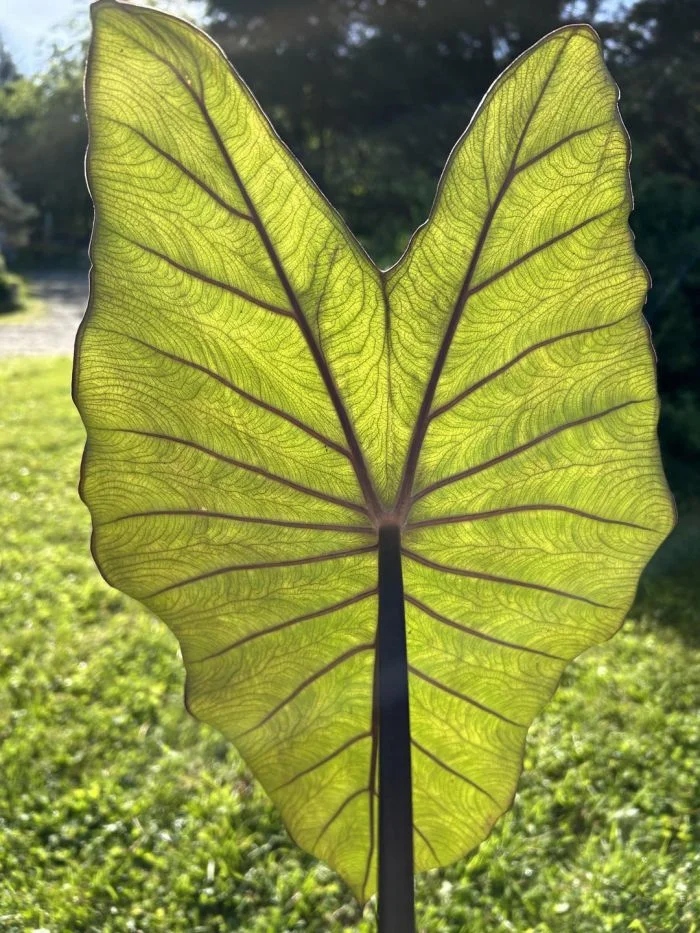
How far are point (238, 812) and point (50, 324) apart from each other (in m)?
11.9

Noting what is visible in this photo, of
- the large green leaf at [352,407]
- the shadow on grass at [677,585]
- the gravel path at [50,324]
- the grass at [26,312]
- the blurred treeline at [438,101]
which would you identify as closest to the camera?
the large green leaf at [352,407]

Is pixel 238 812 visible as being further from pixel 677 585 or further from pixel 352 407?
pixel 677 585

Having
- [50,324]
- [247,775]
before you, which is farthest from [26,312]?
[247,775]

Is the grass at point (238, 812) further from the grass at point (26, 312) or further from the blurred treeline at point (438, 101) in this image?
the grass at point (26, 312)

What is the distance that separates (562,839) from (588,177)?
1732 mm

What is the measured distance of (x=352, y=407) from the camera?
0.83 meters

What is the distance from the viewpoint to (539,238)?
779 millimetres

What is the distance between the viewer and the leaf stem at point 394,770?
2.60 ft

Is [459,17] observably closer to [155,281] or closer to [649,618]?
[649,618]

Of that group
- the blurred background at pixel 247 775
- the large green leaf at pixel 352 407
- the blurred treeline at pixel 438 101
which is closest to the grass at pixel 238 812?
the blurred background at pixel 247 775

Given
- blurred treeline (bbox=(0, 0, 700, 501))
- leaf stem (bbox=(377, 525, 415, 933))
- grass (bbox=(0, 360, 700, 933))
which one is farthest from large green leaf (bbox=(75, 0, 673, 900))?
blurred treeline (bbox=(0, 0, 700, 501))

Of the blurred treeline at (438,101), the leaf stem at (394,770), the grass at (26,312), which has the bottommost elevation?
the grass at (26,312)

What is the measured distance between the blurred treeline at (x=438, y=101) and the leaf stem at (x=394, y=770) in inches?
161

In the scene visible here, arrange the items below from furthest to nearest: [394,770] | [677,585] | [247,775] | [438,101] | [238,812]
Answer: [438,101], [677,585], [247,775], [238,812], [394,770]
